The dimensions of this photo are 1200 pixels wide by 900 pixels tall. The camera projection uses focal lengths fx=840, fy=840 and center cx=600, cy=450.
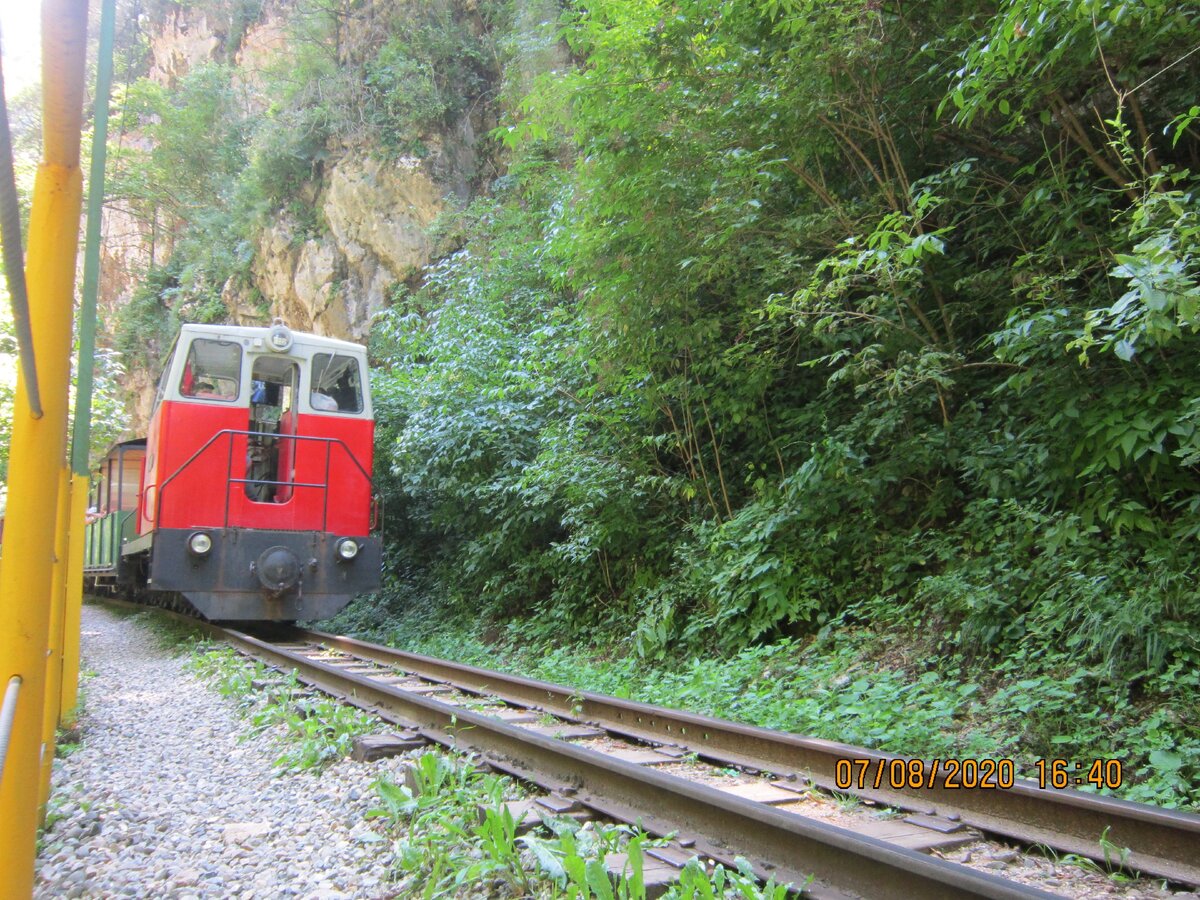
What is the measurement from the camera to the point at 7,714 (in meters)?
1.65

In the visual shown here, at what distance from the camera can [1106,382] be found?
5.43 metres

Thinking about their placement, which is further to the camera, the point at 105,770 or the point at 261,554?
the point at 261,554

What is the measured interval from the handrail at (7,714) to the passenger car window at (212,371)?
7.81 m

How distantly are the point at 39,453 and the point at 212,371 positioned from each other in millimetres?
7833

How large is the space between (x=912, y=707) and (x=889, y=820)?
5.46 feet

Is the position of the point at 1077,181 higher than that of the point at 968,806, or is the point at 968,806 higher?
the point at 1077,181

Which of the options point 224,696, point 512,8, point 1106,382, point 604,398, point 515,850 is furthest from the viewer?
point 512,8

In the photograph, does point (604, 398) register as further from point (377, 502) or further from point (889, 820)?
point (889, 820)

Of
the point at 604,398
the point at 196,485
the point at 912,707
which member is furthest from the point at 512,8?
the point at 912,707

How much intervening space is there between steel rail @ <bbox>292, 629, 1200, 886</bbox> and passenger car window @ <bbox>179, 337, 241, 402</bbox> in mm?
5581

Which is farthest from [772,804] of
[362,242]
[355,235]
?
[355,235]

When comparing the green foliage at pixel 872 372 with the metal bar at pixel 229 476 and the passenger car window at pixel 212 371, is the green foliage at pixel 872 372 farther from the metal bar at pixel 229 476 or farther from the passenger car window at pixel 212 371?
the metal bar at pixel 229 476
